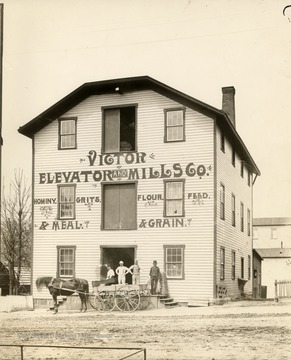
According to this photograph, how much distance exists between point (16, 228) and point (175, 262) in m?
2.11

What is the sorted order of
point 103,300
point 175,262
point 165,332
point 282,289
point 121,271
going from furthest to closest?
point 103,300 < point 121,271 < point 175,262 < point 165,332 < point 282,289

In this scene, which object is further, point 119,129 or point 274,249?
point 119,129

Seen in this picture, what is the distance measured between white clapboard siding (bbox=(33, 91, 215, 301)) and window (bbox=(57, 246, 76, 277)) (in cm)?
6

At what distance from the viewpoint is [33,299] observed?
25.8 ft

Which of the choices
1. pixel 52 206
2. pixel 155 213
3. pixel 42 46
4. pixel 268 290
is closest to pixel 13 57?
pixel 42 46

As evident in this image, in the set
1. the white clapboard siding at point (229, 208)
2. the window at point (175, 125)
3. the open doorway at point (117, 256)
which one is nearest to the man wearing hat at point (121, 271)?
the open doorway at point (117, 256)

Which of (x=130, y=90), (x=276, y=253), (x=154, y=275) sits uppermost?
→ (x=130, y=90)

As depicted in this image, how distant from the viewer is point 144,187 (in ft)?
24.9

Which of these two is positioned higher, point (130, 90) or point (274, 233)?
point (130, 90)

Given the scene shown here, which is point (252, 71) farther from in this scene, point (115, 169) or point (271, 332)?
point (271, 332)

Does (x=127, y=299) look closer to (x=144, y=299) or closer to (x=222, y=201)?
(x=144, y=299)

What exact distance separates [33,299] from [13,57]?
3.12 m

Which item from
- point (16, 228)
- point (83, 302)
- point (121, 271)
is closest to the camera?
point (121, 271)

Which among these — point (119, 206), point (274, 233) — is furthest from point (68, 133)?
point (274, 233)
